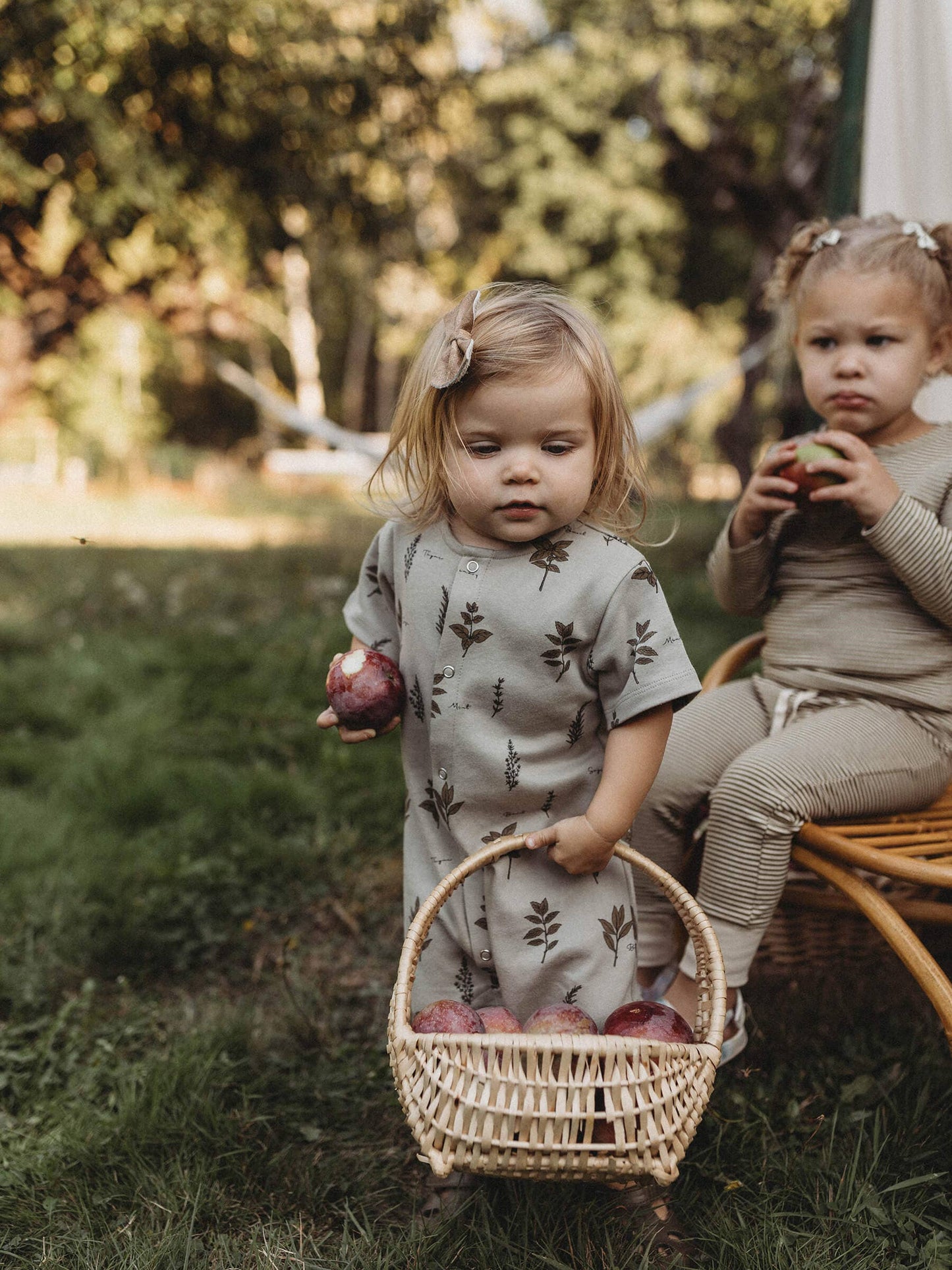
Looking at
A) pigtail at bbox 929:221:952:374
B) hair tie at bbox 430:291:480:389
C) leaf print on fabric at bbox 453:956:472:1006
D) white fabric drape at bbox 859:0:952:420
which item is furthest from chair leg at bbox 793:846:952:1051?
white fabric drape at bbox 859:0:952:420

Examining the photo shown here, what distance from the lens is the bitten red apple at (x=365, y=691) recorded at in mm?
1665

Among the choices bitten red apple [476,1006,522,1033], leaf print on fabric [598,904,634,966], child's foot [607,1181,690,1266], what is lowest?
child's foot [607,1181,690,1266]

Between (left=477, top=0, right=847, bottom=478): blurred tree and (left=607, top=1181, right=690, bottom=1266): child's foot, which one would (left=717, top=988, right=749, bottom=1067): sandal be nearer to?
(left=607, top=1181, right=690, bottom=1266): child's foot

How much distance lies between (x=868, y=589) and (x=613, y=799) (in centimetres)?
82

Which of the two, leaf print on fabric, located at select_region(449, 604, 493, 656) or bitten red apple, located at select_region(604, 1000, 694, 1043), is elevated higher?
leaf print on fabric, located at select_region(449, 604, 493, 656)

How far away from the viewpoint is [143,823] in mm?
3072

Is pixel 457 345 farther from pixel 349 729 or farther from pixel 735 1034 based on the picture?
pixel 735 1034

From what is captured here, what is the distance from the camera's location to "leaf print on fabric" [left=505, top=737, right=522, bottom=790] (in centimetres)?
167

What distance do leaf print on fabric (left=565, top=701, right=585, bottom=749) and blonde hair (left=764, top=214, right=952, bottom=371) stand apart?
102 cm

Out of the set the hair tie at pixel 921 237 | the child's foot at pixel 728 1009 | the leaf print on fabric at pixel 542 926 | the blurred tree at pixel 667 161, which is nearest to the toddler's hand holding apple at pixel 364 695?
the leaf print on fabric at pixel 542 926

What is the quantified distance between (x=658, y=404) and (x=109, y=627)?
4.78 meters

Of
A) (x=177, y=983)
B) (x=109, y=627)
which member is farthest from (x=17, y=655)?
(x=177, y=983)

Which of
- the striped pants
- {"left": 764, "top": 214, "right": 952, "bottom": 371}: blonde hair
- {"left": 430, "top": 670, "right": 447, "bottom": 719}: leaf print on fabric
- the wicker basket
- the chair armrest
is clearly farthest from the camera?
the chair armrest

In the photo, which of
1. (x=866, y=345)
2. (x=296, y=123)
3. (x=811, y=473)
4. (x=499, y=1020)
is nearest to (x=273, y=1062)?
(x=499, y=1020)
